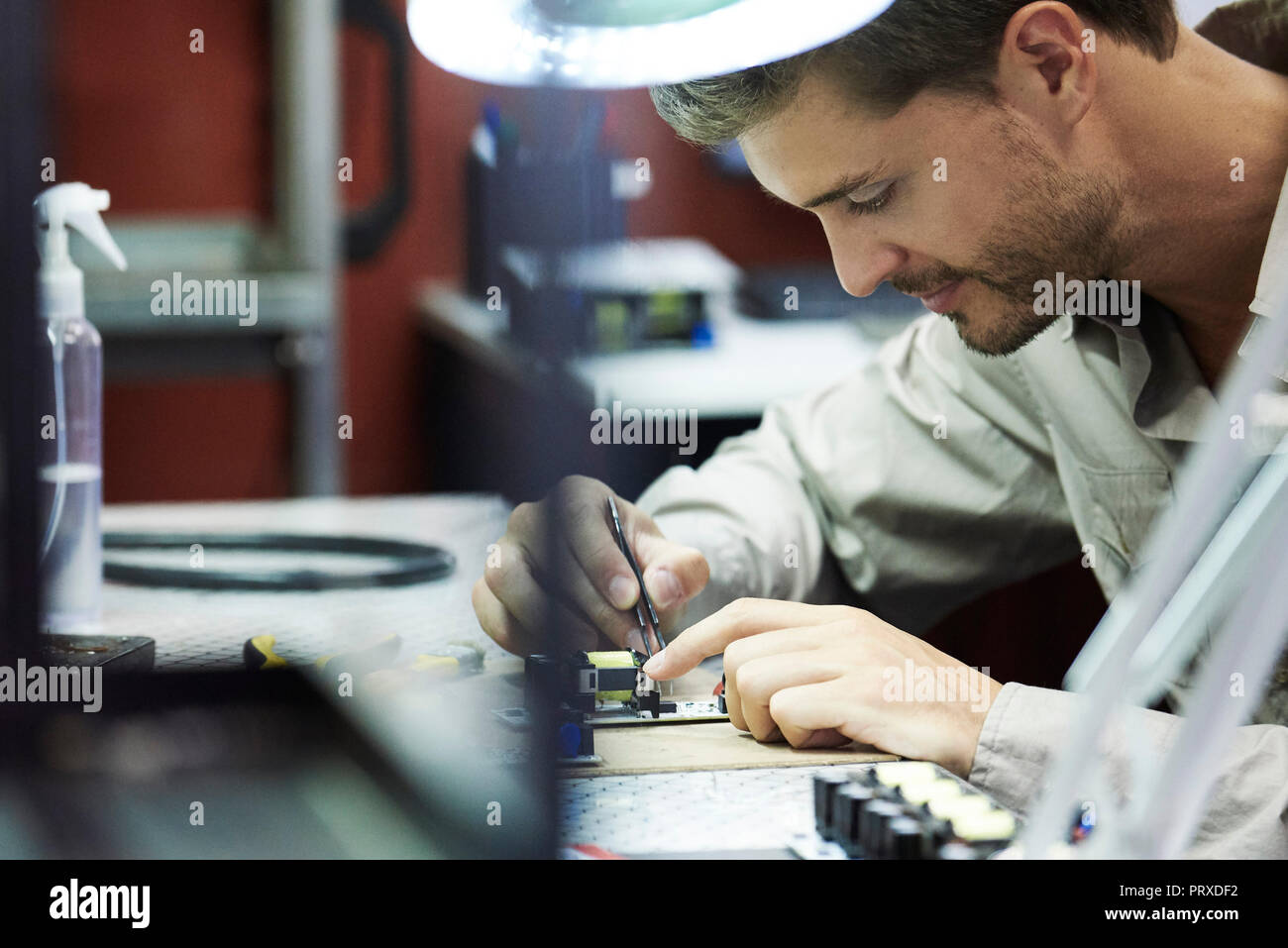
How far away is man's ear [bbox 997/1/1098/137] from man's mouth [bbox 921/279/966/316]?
0.12 metres

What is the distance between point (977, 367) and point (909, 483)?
0.11 metres

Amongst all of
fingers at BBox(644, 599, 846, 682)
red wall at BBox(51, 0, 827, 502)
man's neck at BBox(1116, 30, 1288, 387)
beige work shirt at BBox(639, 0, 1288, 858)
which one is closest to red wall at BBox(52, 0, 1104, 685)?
red wall at BBox(51, 0, 827, 502)

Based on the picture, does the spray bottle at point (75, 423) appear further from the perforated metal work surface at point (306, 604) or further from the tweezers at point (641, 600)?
the tweezers at point (641, 600)

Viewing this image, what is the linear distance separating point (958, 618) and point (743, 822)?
0.33m

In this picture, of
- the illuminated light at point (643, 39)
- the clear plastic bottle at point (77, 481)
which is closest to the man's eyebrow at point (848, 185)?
the illuminated light at point (643, 39)

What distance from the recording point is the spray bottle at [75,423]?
0.80 meters

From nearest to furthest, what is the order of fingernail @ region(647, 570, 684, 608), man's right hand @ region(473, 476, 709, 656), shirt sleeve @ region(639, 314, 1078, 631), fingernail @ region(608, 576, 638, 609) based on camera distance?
man's right hand @ region(473, 476, 709, 656) < fingernail @ region(608, 576, 638, 609) < fingernail @ region(647, 570, 684, 608) < shirt sleeve @ region(639, 314, 1078, 631)

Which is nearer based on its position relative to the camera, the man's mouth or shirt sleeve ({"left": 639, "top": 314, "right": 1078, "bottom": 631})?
the man's mouth

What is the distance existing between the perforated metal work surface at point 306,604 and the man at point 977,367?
0.13 meters

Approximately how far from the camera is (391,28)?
207 cm

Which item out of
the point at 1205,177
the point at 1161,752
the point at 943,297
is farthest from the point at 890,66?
the point at 1161,752

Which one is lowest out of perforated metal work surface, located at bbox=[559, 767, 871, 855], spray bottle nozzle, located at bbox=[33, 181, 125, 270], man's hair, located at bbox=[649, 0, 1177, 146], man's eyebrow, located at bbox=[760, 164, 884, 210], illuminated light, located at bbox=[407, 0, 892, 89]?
perforated metal work surface, located at bbox=[559, 767, 871, 855]

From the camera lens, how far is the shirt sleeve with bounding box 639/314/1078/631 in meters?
1.03

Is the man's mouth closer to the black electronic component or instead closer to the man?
the man
